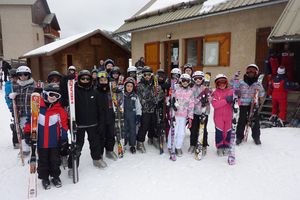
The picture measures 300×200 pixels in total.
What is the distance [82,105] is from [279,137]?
4265mm

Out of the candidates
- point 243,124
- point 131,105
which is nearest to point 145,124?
point 131,105

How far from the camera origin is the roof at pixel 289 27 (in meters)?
5.68

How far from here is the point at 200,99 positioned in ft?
15.3

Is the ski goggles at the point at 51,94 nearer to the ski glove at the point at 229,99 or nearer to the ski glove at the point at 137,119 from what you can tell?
the ski glove at the point at 137,119

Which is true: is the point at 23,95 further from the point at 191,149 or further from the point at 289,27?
the point at 289,27

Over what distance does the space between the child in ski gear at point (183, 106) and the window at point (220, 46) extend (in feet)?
17.4

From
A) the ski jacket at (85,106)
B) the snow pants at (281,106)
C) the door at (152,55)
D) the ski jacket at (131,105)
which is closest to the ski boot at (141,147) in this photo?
the ski jacket at (131,105)

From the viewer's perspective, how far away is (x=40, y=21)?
108 ft

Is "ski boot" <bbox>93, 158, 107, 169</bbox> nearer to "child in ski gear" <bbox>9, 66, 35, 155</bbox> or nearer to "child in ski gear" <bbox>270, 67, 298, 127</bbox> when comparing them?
"child in ski gear" <bbox>9, 66, 35, 155</bbox>

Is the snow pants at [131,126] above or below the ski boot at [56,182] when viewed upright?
above

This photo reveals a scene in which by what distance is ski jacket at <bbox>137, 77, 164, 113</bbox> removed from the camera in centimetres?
485

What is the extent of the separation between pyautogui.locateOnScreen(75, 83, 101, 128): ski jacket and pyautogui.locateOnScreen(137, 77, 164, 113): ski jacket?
1108 millimetres

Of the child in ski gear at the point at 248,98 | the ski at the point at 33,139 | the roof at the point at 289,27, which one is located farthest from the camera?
the roof at the point at 289,27

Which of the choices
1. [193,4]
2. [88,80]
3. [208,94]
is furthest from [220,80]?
[193,4]
